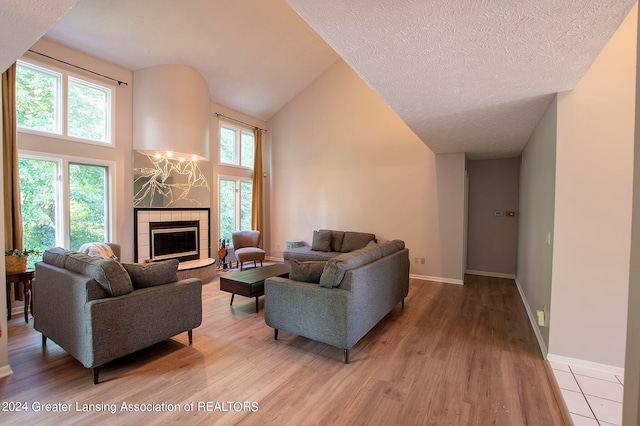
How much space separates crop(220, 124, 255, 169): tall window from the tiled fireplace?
4.83ft

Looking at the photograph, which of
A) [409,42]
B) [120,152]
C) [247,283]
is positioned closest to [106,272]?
[247,283]

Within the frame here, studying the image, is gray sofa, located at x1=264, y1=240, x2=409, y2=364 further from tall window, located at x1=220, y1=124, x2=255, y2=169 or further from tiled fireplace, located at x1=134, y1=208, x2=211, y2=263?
tall window, located at x1=220, y1=124, x2=255, y2=169

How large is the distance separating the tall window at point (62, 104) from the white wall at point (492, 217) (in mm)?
6606

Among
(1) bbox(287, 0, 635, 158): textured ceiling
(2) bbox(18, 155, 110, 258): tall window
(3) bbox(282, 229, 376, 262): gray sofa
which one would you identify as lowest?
(3) bbox(282, 229, 376, 262): gray sofa

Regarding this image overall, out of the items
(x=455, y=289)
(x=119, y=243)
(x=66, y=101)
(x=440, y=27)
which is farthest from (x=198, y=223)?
(x=440, y=27)

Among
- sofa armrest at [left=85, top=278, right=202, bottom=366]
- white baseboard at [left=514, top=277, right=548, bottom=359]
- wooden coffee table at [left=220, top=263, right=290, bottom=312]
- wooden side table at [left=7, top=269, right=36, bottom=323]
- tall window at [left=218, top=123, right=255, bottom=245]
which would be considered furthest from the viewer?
tall window at [left=218, top=123, right=255, bottom=245]

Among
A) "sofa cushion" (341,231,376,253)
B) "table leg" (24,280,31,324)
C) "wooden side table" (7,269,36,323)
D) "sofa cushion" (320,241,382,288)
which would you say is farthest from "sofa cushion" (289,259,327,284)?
"table leg" (24,280,31,324)

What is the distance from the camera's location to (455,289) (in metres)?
4.84

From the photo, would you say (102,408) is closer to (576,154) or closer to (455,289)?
(576,154)

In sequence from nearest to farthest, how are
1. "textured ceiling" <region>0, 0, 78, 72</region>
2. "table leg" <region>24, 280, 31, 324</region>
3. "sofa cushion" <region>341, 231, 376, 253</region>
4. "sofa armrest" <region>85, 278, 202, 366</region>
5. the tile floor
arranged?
"textured ceiling" <region>0, 0, 78, 72</region>, the tile floor, "sofa armrest" <region>85, 278, 202, 366</region>, "table leg" <region>24, 280, 31, 324</region>, "sofa cushion" <region>341, 231, 376, 253</region>

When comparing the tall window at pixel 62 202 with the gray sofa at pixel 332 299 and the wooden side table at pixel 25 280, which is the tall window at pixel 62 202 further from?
the gray sofa at pixel 332 299

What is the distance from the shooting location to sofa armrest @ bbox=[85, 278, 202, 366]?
7.16 ft

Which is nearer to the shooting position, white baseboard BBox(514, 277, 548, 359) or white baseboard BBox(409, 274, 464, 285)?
white baseboard BBox(514, 277, 548, 359)

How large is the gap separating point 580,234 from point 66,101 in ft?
20.7
